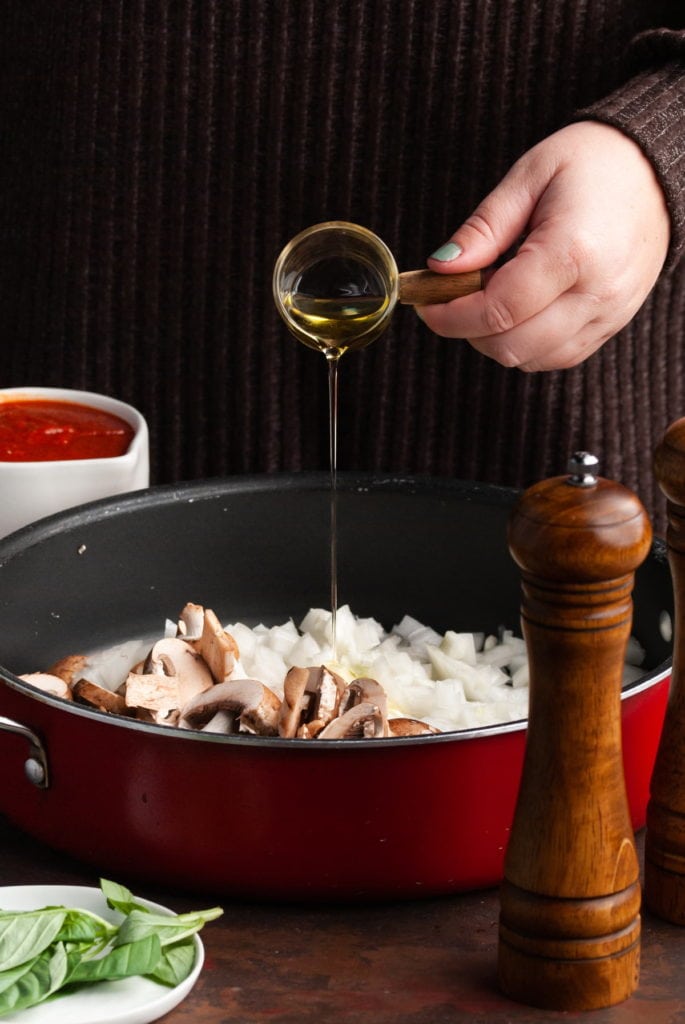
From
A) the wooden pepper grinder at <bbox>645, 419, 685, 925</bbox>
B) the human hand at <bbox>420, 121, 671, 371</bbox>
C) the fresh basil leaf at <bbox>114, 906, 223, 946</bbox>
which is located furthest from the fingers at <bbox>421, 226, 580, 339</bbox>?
the fresh basil leaf at <bbox>114, 906, 223, 946</bbox>

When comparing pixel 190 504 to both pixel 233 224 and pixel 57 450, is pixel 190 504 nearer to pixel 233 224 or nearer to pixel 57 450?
pixel 57 450

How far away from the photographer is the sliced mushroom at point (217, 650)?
1416 millimetres

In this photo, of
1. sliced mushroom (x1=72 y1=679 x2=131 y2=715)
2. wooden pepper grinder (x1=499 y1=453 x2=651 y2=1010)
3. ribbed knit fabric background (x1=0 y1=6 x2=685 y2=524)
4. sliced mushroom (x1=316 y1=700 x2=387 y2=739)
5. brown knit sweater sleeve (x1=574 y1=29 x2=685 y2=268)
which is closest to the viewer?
wooden pepper grinder (x1=499 y1=453 x2=651 y2=1010)

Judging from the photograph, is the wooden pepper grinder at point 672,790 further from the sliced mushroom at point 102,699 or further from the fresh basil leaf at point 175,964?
the sliced mushroom at point 102,699

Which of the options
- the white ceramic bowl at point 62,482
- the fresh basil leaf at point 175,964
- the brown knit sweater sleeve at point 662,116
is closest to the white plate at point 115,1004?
the fresh basil leaf at point 175,964

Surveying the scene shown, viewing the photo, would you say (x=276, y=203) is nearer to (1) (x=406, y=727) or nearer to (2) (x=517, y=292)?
(2) (x=517, y=292)

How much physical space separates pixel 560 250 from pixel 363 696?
469 mm

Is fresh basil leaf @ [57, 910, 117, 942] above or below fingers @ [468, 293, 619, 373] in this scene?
below

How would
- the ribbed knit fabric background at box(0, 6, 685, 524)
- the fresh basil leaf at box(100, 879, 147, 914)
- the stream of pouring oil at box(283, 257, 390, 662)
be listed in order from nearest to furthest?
the fresh basil leaf at box(100, 879, 147, 914) → the stream of pouring oil at box(283, 257, 390, 662) → the ribbed knit fabric background at box(0, 6, 685, 524)

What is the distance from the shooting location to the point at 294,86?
180 centimetres

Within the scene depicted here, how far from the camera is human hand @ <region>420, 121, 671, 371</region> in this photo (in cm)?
143

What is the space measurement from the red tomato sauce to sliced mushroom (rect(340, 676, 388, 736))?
0.46 meters

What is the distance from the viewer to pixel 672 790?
1125mm

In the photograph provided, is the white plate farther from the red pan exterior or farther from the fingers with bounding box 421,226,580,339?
the fingers with bounding box 421,226,580,339
